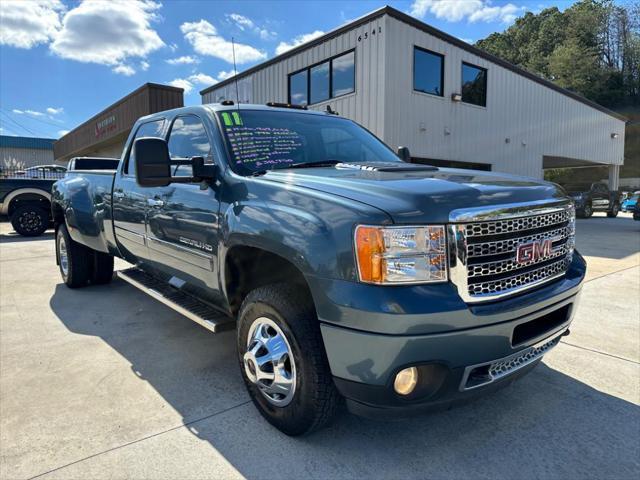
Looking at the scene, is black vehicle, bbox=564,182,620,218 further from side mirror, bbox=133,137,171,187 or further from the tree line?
the tree line

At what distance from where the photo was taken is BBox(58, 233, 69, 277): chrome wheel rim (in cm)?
572

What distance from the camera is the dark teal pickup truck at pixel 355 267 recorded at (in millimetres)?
1902

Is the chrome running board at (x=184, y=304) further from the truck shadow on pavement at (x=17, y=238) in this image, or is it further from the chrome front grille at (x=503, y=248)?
the truck shadow on pavement at (x=17, y=238)

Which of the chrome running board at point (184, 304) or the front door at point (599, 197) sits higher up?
the front door at point (599, 197)

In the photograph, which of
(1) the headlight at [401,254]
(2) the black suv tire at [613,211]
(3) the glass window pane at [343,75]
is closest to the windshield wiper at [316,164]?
(1) the headlight at [401,254]

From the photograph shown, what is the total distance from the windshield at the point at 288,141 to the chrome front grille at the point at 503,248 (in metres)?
1.42

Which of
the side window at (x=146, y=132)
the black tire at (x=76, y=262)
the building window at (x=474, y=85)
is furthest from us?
the building window at (x=474, y=85)

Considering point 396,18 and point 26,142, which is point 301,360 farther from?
point 26,142

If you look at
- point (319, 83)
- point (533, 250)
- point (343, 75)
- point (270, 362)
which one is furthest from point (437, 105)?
point (270, 362)

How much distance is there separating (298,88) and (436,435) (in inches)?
544

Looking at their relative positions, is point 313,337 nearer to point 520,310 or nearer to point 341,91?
point 520,310

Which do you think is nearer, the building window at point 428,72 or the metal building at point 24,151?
the building window at point 428,72

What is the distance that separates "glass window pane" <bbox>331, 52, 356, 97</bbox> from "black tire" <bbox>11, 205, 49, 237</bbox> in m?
8.83

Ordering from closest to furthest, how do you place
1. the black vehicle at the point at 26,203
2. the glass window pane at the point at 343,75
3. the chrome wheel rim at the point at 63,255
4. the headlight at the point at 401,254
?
the headlight at the point at 401,254, the chrome wheel rim at the point at 63,255, the black vehicle at the point at 26,203, the glass window pane at the point at 343,75
